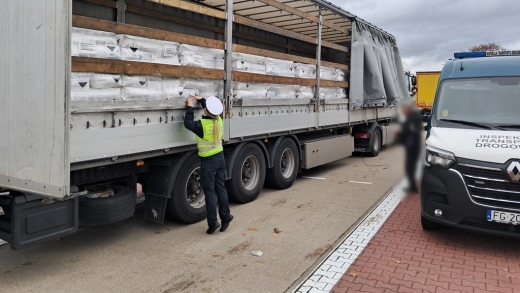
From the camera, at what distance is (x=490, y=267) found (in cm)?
445

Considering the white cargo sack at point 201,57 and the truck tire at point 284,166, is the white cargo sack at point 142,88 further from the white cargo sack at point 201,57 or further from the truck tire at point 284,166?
the truck tire at point 284,166

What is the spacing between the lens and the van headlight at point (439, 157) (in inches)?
113

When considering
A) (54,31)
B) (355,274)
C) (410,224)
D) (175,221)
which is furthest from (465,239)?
(54,31)

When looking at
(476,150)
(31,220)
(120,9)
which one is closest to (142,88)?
(31,220)

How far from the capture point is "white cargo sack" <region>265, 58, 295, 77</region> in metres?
7.08

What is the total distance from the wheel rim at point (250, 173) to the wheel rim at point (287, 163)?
3.28 feet

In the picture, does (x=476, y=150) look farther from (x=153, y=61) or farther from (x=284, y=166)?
(x=284, y=166)

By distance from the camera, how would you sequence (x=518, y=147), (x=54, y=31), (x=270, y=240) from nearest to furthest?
(x=518, y=147) < (x=54, y=31) < (x=270, y=240)

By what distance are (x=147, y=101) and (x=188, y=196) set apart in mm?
1659

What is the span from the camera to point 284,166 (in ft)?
27.1

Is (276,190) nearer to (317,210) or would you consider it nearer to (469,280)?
(317,210)

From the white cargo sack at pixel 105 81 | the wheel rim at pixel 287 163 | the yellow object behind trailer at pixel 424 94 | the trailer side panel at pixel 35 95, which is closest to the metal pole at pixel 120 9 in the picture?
the white cargo sack at pixel 105 81

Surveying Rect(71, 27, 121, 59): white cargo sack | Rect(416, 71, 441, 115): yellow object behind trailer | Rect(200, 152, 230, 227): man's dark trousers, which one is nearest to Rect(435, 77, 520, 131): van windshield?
Rect(416, 71, 441, 115): yellow object behind trailer

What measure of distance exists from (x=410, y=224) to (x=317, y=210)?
54.8 inches
